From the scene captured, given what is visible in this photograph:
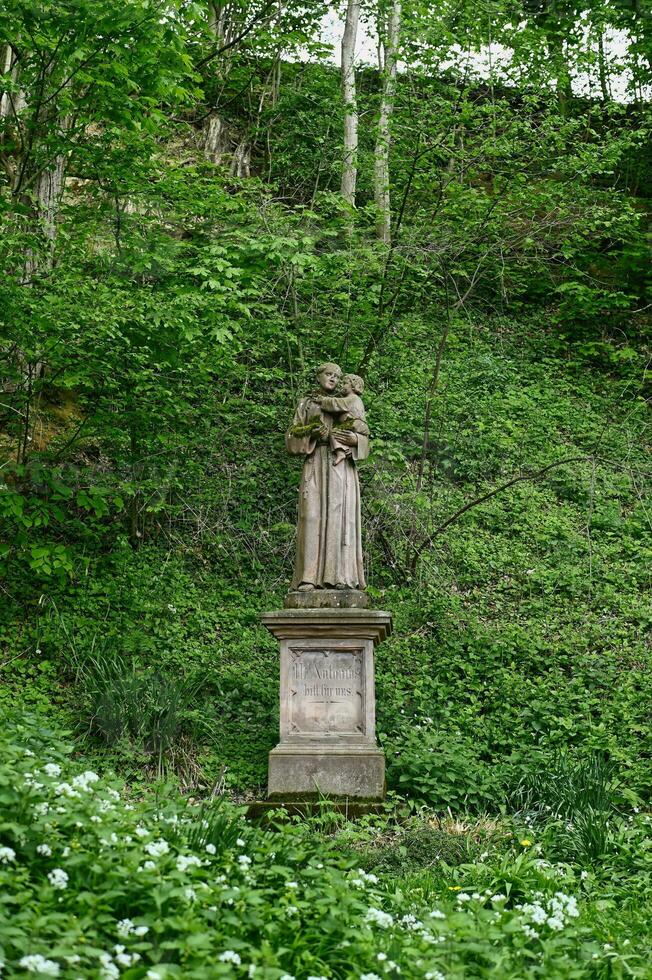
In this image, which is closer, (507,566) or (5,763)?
(5,763)

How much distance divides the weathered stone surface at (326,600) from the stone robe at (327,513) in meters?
0.11

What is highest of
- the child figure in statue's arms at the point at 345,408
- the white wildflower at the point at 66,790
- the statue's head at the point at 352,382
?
the statue's head at the point at 352,382

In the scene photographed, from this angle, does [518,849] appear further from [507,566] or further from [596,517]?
[596,517]

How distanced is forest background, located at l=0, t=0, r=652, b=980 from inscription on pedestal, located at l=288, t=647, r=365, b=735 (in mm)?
511

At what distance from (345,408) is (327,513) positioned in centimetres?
84

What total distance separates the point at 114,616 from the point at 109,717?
1952 mm

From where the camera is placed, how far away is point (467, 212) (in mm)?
12344

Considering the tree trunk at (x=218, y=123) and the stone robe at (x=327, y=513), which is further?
the tree trunk at (x=218, y=123)

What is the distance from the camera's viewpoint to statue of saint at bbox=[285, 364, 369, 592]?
8.01m

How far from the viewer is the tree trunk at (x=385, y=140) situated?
10961 mm

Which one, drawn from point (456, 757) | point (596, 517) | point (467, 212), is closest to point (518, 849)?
point (456, 757)

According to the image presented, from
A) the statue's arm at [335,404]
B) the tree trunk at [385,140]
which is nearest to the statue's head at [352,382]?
the statue's arm at [335,404]

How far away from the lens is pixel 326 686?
7.75m

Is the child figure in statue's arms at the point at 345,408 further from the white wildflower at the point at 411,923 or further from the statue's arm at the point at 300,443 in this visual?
the white wildflower at the point at 411,923
